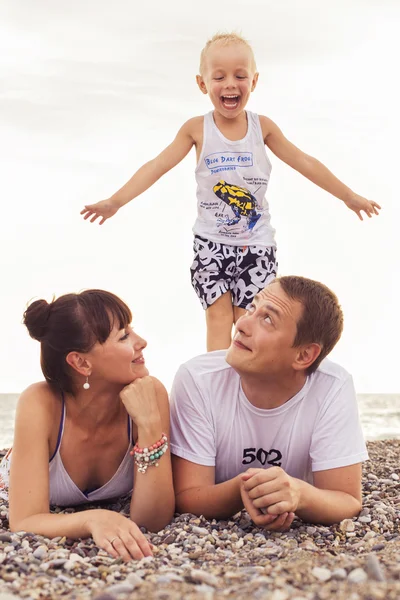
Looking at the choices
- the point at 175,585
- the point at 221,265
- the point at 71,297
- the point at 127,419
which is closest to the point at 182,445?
the point at 127,419

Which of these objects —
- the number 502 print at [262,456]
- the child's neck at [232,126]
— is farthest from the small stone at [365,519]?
the child's neck at [232,126]

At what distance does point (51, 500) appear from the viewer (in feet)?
16.8

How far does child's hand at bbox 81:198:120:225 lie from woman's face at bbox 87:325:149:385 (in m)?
2.44

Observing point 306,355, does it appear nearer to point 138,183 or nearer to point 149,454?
point 149,454

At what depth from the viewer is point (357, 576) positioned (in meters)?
3.11

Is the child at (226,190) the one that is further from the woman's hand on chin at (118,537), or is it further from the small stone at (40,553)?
the small stone at (40,553)

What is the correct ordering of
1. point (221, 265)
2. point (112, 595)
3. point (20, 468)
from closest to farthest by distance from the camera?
point (112, 595), point (20, 468), point (221, 265)

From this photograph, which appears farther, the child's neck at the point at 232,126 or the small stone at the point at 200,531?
the child's neck at the point at 232,126

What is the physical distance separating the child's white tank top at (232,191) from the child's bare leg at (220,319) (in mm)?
601

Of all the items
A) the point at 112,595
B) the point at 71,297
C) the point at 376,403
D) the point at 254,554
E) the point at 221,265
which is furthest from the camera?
the point at 376,403

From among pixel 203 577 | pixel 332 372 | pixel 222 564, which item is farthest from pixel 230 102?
pixel 203 577

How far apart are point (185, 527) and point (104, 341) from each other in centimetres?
129

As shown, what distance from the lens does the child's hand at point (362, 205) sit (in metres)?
7.43

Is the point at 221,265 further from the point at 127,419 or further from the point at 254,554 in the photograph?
the point at 254,554
